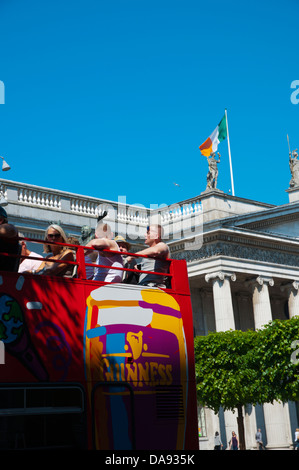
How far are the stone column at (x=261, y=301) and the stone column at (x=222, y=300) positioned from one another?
6.94 ft

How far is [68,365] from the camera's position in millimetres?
7727

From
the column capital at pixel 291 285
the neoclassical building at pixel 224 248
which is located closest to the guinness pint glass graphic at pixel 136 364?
the neoclassical building at pixel 224 248

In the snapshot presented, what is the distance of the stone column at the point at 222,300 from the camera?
35.9 meters

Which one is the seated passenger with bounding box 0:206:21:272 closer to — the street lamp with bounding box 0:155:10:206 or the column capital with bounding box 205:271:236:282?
the street lamp with bounding box 0:155:10:206

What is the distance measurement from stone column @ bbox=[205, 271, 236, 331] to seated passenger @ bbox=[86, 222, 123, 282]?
27.0 m

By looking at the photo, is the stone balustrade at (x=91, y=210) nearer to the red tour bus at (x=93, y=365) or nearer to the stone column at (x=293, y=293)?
the stone column at (x=293, y=293)

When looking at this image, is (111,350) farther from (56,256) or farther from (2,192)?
(2,192)

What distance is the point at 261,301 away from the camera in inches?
1500

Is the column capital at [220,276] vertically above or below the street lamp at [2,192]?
below

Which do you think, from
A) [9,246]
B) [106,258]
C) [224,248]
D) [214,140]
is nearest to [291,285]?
[224,248]

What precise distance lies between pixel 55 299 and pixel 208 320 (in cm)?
3259

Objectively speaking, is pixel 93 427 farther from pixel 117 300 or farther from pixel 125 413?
pixel 117 300

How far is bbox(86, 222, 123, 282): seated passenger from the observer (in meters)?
8.83
